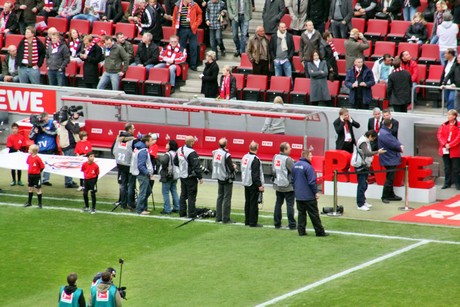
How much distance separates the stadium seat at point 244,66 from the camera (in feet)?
109

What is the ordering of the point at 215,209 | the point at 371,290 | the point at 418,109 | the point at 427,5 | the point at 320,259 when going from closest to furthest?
the point at 371,290, the point at 320,259, the point at 215,209, the point at 418,109, the point at 427,5

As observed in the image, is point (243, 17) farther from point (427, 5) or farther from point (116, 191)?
point (116, 191)

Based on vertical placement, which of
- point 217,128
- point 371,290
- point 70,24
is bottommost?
point 371,290

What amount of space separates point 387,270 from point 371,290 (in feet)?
4.02

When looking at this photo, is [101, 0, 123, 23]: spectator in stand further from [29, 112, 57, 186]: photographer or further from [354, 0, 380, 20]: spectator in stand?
[29, 112, 57, 186]: photographer

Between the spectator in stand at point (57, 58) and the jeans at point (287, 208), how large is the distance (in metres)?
10.8

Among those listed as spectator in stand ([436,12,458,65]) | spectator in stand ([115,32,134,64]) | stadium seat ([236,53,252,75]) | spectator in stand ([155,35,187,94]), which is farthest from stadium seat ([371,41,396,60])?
spectator in stand ([115,32,134,64])

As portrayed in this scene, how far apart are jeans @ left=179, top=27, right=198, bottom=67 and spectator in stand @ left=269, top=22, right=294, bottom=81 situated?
2.80 meters

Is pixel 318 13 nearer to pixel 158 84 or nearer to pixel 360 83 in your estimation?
pixel 360 83

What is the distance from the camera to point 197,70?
34.4m

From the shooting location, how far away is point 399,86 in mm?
29609

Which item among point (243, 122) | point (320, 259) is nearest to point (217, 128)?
point (243, 122)

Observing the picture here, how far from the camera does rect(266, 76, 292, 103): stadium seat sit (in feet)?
104

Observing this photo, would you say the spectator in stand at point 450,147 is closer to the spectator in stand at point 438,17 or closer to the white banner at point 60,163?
the spectator in stand at point 438,17
